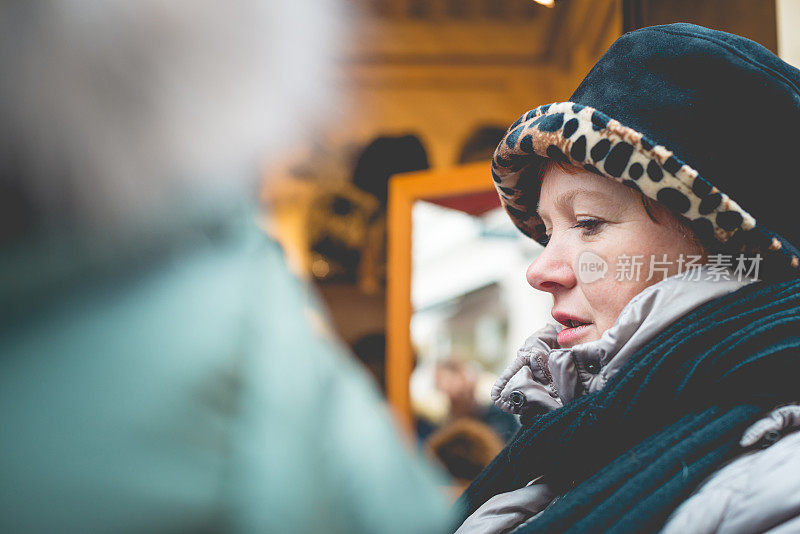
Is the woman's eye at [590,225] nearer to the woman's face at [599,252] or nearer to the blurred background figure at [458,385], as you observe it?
the woman's face at [599,252]

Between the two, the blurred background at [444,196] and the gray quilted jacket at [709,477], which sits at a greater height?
the blurred background at [444,196]

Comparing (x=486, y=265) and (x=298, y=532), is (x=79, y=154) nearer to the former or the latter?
(x=298, y=532)

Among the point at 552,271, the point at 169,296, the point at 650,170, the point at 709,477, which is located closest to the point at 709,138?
the point at 650,170

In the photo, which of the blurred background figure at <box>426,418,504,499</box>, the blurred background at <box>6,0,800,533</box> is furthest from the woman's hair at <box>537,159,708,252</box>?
the blurred background figure at <box>426,418,504,499</box>

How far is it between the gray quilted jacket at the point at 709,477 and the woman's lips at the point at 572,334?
0.03 metres

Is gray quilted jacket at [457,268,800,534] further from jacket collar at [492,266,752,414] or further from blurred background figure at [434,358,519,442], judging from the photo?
blurred background figure at [434,358,519,442]

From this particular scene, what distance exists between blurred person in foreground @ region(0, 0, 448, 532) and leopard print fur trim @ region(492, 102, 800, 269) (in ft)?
1.38

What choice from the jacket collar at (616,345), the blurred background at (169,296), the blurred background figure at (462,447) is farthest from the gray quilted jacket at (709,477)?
the blurred background figure at (462,447)

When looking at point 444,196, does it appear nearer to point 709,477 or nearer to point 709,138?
point 709,138

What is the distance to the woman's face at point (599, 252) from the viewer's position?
691 millimetres

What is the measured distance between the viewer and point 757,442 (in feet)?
1.90

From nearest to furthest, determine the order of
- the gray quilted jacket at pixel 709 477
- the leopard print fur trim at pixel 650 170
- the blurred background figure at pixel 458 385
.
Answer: the gray quilted jacket at pixel 709 477
the leopard print fur trim at pixel 650 170
the blurred background figure at pixel 458 385

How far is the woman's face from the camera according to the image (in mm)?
691

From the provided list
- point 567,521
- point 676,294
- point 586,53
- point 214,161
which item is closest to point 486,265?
Result: point 586,53
